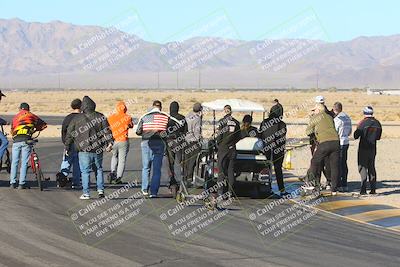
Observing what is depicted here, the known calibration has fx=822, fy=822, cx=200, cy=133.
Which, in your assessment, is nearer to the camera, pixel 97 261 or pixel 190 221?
pixel 97 261

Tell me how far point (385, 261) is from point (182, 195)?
593 cm

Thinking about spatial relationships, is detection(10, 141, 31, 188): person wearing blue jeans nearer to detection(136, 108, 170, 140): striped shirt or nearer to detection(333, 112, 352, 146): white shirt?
detection(136, 108, 170, 140): striped shirt

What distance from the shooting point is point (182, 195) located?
1600 cm

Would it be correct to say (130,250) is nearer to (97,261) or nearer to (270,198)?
(97,261)

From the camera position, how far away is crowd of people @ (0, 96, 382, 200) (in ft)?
53.3

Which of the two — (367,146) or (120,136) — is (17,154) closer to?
(120,136)

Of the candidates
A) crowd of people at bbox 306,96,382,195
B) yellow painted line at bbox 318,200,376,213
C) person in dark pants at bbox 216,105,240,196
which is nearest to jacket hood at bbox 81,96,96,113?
person in dark pants at bbox 216,105,240,196

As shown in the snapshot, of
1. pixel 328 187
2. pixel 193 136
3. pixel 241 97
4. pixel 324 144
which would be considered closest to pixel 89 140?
pixel 193 136

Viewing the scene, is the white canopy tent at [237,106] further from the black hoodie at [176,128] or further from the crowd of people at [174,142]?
the black hoodie at [176,128]

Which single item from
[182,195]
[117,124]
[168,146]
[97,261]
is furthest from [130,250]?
[117,124]

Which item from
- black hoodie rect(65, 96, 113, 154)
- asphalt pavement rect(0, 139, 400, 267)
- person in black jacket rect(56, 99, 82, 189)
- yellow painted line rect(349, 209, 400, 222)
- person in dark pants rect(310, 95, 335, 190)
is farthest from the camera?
person in dark pants rect(310, 95, 335, 190)

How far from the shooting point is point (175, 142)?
17141 millimetres

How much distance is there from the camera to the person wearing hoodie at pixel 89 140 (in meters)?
16.0

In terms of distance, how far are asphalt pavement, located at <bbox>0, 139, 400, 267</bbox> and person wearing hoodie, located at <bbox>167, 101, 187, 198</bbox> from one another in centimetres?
43
